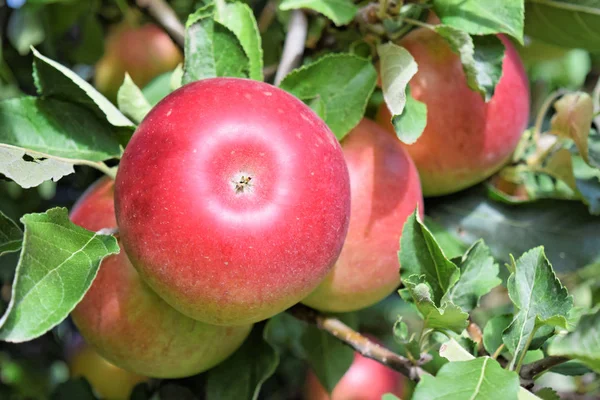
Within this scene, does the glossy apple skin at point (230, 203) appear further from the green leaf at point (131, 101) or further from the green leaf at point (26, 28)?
the green leaf at point (26, 28)

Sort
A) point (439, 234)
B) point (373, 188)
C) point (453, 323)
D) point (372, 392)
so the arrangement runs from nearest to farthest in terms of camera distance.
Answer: point (453, 323) → point (373, 188) → point (439, 234) → point (372, 392)

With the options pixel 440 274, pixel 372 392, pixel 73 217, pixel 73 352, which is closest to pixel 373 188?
pixel 440 274

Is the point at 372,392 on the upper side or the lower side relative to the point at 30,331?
lower

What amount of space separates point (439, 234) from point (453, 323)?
29cm

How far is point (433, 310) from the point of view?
0.66 metres

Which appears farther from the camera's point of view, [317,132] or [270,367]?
[270,367]

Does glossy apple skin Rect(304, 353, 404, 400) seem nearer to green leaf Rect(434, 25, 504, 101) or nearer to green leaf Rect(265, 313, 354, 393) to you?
green leaf Rect(265, 313, 354, 393)

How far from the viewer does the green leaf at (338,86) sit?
0.81 m

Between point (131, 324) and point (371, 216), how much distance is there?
1.04 feet

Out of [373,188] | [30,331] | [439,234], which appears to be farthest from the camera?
[439,234]

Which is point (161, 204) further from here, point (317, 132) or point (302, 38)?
point (302, 38)

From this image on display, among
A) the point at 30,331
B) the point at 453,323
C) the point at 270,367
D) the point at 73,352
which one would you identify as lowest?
the point at 73,352

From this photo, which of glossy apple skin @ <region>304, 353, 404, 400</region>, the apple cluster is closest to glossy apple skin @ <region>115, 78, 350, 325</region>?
the apple cluster

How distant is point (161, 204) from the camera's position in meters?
0.61
